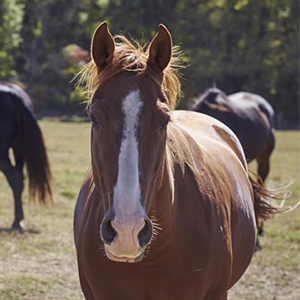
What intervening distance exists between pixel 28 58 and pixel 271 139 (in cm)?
2798

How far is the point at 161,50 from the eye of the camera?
2.65 m

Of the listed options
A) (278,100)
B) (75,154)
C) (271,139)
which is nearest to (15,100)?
(271,139)

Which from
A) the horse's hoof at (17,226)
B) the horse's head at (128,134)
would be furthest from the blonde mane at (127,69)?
the horse's hoof at (17,226)

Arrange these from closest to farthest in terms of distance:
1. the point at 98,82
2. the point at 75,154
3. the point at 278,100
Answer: the point at 98,82 < the point at 75,154 < the point at 278,100

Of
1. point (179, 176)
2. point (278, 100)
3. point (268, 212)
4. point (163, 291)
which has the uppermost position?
point (179, 176)

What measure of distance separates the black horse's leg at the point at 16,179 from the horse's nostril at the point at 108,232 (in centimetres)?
517

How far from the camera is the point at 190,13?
34969 millimetres

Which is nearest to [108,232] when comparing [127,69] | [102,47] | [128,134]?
[128,134]

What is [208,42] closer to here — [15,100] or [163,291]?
[15,100]

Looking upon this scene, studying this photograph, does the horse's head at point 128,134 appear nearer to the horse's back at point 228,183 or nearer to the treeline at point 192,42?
the horse's back at point 228,183

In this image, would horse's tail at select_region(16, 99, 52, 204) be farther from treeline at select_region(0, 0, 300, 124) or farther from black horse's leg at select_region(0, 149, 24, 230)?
treeline at select_region(0, 0, 300, 124)

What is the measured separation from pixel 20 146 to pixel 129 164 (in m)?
5.31

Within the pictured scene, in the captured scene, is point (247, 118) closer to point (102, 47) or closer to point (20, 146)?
point (20, 146)

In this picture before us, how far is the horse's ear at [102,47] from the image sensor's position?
8.46ft
